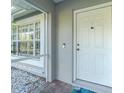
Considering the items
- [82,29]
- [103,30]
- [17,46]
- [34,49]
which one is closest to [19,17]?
[17,46]

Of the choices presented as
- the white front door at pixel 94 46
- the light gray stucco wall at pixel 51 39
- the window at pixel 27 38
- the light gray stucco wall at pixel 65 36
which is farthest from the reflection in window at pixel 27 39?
the white front door at pixel 94 46

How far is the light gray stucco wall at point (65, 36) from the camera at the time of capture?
3336 mm

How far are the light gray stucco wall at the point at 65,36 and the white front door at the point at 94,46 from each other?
0.20m

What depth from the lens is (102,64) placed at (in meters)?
2.93

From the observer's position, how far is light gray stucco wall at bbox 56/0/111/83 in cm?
334

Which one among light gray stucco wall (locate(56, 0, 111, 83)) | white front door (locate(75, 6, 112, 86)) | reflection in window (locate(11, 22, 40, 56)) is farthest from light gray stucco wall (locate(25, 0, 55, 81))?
reflection in window (locate(11, 22, 40, 56))

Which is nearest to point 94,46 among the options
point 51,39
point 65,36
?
point 65,36

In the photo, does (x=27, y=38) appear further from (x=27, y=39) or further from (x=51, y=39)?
(x=51, y=39)

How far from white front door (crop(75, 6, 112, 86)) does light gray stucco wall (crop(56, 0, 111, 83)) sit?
0.67 ft

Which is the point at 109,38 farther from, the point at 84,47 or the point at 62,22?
the point at 62,22

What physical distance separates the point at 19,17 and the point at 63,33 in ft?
7.49

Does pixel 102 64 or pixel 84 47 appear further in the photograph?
pixel 84 47

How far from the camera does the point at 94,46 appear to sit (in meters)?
3.07
